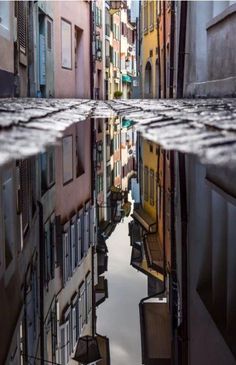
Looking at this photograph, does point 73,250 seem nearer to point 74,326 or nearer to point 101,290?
point 101,290

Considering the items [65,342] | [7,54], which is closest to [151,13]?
[7,54]

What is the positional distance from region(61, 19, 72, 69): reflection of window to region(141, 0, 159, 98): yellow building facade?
613cm

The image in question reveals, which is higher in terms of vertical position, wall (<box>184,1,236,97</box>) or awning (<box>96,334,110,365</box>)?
wall (<box>184,1,236,97</box>)

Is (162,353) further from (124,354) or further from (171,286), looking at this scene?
(171,286)

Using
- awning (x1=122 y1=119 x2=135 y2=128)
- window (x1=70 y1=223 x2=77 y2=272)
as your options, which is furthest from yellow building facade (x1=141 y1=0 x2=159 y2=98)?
window (x1=70 y1=223 x2=77 y2=272)

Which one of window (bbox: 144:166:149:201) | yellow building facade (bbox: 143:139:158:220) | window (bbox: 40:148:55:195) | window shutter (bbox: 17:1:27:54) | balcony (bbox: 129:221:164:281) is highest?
window shutter (bbox: 17:1:27:54)

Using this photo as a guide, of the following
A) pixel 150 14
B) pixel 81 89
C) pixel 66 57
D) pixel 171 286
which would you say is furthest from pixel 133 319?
pixel 150 14

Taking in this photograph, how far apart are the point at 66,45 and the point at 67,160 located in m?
14.3

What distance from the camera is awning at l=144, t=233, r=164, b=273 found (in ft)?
5.59

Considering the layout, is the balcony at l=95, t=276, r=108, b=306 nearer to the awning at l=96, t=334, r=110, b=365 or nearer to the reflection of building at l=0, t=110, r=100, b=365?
the reflection of building at l=0, t=110, r=100, b=365

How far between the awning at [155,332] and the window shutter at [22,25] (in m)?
9.47

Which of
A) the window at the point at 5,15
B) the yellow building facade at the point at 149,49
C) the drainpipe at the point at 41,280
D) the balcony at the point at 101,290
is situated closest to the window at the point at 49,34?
the window at the point at 5,15

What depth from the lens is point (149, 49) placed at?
2605 cm

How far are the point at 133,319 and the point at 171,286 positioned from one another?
1.27 feet
